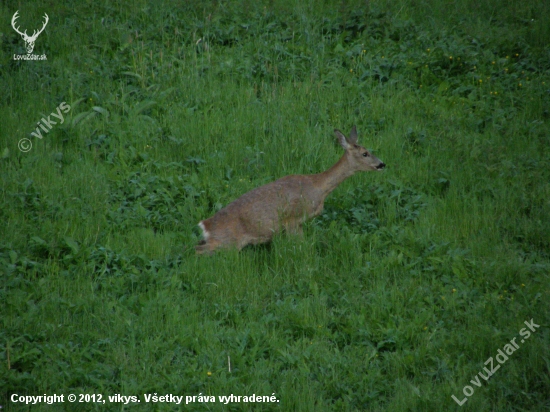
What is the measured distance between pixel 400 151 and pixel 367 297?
3.10 m

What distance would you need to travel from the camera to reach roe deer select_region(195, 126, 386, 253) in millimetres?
7848

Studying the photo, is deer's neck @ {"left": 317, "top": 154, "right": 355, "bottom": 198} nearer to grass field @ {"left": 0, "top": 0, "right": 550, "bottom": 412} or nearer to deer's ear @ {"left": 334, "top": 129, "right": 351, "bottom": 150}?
deer's ear @ {"left": 334, "top": 129, "right": 351, "bottom": 150}

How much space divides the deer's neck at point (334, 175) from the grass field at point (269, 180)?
264 mm

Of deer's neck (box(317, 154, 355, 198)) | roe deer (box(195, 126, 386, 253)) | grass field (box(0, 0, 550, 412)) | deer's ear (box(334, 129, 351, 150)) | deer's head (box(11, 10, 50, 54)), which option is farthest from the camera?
deer's head (box(11, 10, 50, 54))

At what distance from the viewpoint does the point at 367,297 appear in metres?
6.94

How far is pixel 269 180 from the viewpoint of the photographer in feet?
29.7

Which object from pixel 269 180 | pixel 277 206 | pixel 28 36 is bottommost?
pixel 277 206

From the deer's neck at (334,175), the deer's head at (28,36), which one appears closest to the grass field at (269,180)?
the deer's head at (28,36)

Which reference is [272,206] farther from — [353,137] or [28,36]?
[28,36]

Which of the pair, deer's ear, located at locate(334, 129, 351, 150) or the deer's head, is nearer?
deer's ear, located at locate(334, 129, 351, 150)

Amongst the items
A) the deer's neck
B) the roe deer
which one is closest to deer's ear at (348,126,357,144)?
the roe deer

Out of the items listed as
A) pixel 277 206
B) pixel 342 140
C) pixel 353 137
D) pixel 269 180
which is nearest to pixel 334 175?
pixel 342 140

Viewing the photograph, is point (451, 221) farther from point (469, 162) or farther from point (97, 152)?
point (97, 152)

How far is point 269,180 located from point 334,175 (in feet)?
2.84
